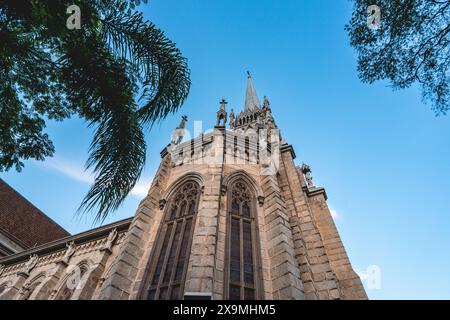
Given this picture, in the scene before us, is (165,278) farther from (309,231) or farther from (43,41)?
(43,41)

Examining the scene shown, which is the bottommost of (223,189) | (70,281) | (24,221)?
(70,281)

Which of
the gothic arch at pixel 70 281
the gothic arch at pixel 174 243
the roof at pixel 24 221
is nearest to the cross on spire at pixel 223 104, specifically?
the gothic arch at pixel 174 243

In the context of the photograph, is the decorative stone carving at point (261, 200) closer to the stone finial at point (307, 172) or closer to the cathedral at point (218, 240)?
the cathedral at point (218, 240)

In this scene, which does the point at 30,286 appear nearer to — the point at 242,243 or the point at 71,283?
the point at 71,283

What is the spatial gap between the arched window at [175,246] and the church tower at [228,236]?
0.03 metres

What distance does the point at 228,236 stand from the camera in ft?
26.5

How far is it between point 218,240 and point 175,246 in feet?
5.10

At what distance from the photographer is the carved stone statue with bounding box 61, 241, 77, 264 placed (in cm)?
1375

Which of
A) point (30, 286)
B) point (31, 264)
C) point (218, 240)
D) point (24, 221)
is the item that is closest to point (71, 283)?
point (30, 286)

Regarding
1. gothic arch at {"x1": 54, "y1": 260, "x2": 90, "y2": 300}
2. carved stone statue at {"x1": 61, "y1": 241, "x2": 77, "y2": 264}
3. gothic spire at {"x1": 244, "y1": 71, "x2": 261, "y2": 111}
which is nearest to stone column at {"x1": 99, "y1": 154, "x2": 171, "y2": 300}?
gothic arch at {"x1": 54, "y1": 260, "x2": 90, "y2": 300}

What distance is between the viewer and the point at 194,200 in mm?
9703

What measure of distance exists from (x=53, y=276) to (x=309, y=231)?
42.2 ft
